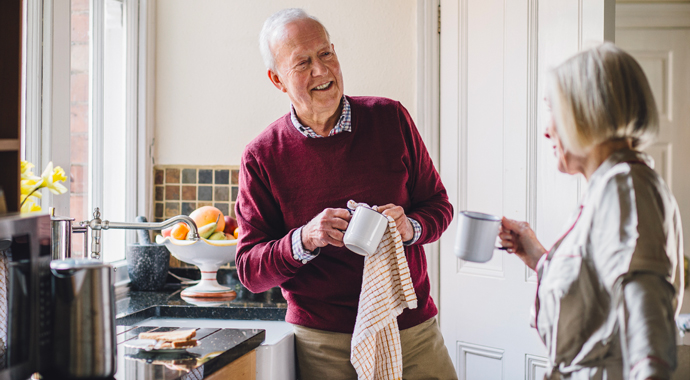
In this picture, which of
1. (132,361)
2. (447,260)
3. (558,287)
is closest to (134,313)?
(132,361)

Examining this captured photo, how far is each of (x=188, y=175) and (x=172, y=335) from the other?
1.05m

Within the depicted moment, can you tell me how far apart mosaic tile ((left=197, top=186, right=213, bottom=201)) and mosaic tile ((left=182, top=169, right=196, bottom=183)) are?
5 centimetres

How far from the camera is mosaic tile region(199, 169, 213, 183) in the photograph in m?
2.34

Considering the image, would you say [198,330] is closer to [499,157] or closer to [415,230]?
[415,230]

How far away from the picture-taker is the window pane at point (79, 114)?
79.4 inches

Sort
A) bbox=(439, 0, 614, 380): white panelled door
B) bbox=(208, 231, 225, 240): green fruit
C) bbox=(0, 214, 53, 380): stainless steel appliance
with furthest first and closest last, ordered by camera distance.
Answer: bbox=(208, 231, 225, 240): green fruit → bbox=(439, 0, 614, 380): white panelled door → bbox=(0, 214, 53, 380): stainless steel appliance

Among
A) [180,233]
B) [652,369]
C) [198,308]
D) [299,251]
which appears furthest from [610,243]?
[180,233]

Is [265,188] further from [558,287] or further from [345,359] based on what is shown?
[558,287]

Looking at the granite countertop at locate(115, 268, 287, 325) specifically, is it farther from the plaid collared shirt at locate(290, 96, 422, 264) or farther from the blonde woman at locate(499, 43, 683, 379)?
the blonde woman at locate(499, 43, 683, 379)

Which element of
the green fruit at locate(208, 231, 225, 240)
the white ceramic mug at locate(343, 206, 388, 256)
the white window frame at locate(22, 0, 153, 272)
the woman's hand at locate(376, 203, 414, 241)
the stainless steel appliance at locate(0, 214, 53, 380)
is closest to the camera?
the stainless steel appliance at locate(0, 214, 53, 380)

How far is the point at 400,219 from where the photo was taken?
1.42 metres

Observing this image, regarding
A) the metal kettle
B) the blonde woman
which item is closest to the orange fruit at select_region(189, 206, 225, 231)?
the metal kettle

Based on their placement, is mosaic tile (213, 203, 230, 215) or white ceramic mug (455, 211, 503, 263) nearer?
white ceramic mug (455, 211, 503, 263)

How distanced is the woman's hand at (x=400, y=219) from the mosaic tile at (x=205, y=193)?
114cm
